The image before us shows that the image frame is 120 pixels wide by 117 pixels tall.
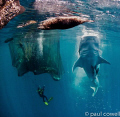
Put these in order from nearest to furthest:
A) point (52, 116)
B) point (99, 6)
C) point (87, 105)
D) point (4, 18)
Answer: point (4, 18), point (99, 6), point (52, 116), point (87, 105)

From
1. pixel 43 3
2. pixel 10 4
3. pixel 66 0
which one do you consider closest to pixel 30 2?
pixel 43 3

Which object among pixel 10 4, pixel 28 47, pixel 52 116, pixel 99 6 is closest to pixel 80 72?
pixel 52 116

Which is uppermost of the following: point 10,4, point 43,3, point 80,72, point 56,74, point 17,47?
point 10,4

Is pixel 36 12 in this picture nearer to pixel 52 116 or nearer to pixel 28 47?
pixel 28 47

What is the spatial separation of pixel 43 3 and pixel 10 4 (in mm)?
5256

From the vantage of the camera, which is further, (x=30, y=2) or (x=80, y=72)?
(x=80, y=72)

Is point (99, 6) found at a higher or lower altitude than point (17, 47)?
higher

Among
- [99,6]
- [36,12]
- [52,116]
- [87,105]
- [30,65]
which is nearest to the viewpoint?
[99,6]

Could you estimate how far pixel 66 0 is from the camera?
7711 millimetres

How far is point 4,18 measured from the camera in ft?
11.3

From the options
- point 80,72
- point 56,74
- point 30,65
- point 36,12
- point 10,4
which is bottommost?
point 80,72

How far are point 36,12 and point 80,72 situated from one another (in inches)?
1072

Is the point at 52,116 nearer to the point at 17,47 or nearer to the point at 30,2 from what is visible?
the point at 17,47

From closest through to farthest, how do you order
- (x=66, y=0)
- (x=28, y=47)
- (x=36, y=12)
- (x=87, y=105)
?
(x=66, y=0) → (x=36, y=12) → (x=28, y=47) → (x=87, y=105)
